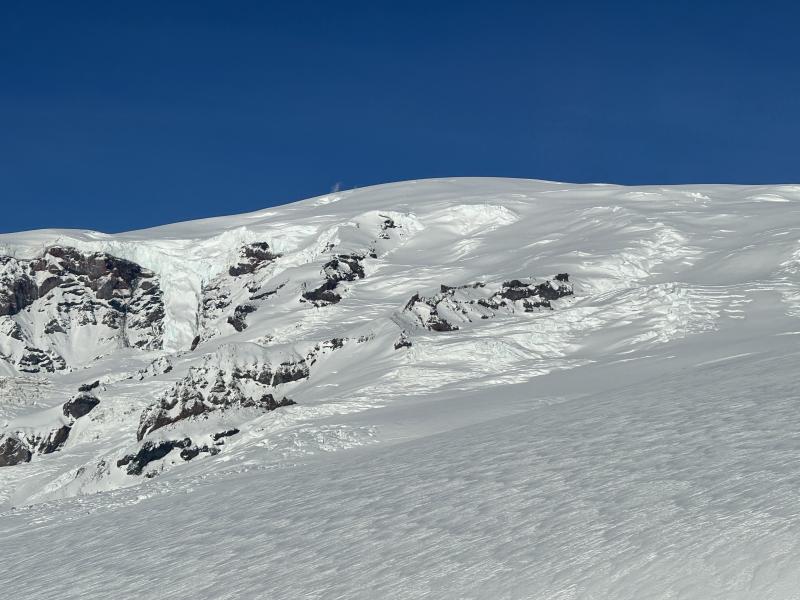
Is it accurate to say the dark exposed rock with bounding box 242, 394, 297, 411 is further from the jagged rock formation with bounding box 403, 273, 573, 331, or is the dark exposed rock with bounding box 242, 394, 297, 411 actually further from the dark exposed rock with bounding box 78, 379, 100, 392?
the dark exposed rock with bounding box 78, 379, 100, 392

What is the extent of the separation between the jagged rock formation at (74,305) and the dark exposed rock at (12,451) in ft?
154

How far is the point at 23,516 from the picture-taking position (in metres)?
35.1

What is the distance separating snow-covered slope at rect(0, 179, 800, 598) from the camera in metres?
19.0

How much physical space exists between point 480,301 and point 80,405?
114 feet

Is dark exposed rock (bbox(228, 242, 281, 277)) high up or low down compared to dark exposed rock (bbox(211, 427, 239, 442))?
up

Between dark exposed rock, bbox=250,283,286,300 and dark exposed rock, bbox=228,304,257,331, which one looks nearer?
dark exposed rock, bbox=228,304,257,331

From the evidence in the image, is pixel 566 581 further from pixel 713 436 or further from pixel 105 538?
pixel 105 538

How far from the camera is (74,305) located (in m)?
147

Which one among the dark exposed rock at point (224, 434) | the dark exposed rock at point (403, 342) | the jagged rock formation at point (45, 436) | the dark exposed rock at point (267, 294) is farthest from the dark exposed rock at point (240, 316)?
the dark exposed rock at point (224, 434)

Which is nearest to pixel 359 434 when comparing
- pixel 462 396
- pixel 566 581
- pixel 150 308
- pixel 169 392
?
pixel 462 396

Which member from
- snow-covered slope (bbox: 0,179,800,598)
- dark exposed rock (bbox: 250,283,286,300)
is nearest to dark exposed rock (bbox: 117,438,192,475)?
snow-covered slope (bbox: 0,179,800,598)

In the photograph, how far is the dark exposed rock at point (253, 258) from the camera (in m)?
129

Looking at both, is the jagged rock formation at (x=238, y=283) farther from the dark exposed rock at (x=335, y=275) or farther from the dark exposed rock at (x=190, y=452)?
the dark exposed rock at (x=190, y=452)

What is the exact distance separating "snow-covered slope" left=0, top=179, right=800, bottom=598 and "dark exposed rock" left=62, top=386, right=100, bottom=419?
0.19m
